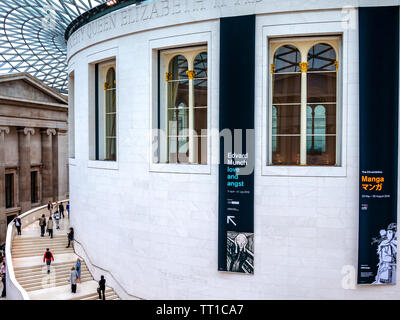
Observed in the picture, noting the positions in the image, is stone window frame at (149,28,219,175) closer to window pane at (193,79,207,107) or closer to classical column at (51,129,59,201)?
window pane at (193,79,207,107)

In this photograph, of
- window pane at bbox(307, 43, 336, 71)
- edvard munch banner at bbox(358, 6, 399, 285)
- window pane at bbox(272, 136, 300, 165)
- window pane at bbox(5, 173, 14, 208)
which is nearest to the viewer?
edvard munch banner at bbox(358, 6, 399, 285)

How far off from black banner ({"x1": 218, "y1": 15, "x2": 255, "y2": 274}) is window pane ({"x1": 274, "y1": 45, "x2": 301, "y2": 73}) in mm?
1137

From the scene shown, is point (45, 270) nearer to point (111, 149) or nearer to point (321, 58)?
point (111, 149)

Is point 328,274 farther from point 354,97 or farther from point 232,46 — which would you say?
point 232,46

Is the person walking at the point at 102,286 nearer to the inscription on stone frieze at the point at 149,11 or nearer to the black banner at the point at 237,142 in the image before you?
the black banner at the point at 237,142

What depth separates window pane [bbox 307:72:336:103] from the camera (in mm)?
13812

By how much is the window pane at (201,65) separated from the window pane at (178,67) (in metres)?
0.50

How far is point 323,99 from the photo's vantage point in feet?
45.5

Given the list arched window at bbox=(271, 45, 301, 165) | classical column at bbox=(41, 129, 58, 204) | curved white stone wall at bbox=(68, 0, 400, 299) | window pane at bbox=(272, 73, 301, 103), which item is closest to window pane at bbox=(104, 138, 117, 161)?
curved white stone wall at bbox=(68, 0, 400, 299)

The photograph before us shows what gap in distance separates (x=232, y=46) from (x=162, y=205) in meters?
6.59

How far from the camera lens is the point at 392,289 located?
43.4 ft

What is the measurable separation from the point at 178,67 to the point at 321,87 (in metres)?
5.71

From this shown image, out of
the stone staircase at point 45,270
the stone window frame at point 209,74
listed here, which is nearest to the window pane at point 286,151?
the stone window frame at point 209,74

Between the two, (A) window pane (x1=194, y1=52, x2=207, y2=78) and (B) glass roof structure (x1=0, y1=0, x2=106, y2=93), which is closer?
(A) window pane (x1=194, y1=52, x2=207, y2=78)
